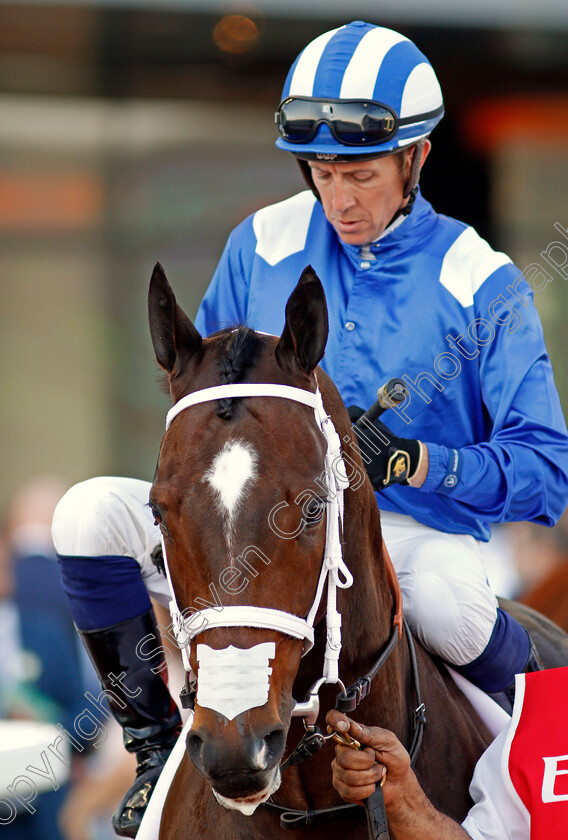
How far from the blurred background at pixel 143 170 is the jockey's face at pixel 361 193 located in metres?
3.21

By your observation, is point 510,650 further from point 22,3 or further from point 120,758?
point 22,3

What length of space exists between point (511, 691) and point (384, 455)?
89cm

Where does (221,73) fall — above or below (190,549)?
above

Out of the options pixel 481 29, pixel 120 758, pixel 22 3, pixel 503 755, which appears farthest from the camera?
pixel 481 29

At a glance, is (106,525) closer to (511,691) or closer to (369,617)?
(369,617)

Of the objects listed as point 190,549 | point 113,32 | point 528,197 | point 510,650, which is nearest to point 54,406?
point 113,32

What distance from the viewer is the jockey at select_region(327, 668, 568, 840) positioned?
1.94m

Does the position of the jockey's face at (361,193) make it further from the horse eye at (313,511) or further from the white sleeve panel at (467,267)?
the horse eye at (313,511)

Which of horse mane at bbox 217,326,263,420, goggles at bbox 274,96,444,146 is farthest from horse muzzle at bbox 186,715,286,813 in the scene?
goggles at bbox 274,96,444,146

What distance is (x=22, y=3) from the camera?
5156mm

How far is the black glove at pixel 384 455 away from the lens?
2.15 m

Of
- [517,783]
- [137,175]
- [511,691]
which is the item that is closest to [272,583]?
[517,783]

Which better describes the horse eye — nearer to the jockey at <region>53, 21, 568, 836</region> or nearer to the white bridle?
the white bridle

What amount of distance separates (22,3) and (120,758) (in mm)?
3943
